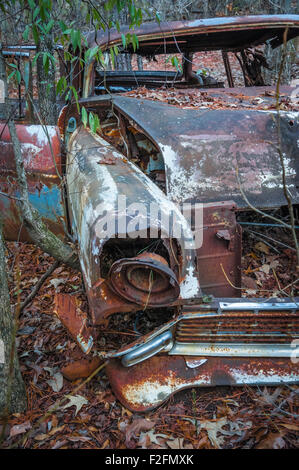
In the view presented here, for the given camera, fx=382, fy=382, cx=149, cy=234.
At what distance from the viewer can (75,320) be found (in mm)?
1897

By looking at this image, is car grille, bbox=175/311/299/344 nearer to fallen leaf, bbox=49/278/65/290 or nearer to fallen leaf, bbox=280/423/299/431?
fallen leaf, bbox=280/423/299/431

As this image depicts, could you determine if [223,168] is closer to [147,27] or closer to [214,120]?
[214,120]

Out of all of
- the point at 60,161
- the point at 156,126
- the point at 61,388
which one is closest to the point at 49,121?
the point at 60,161

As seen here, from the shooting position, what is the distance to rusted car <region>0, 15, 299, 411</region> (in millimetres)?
1552

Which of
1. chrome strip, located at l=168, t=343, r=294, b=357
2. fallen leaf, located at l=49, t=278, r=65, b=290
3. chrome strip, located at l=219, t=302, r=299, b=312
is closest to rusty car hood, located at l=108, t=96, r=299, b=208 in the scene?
chrome strip, located at l=219, t=302, r=299, b=312

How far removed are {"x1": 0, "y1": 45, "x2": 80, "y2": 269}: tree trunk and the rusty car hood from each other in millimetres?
666

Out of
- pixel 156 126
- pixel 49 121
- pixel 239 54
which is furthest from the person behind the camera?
pixel 49 121

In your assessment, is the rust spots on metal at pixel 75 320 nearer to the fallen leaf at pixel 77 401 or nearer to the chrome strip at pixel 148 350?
the chrome strip at pixel 148 350

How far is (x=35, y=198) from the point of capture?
9.07 feet

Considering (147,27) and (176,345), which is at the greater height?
(147,27)

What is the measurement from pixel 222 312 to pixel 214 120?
116 centimetres

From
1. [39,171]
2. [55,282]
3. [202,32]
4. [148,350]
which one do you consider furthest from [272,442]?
[202,32]

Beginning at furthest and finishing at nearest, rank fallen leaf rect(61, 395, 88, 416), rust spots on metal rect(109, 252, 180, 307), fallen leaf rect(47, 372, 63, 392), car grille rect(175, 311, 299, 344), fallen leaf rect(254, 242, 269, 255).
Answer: fallen leaf rect(254, 242, 269, 255) < fallen leaf rect(47, 372, 63, 392) < fallen leaf rect(61, 395, 88, 416) < car grille rect(175, 311, 299, 344) < rust spots on metal rect(109, 252, 180, 307)

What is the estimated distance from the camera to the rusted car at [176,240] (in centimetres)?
155
